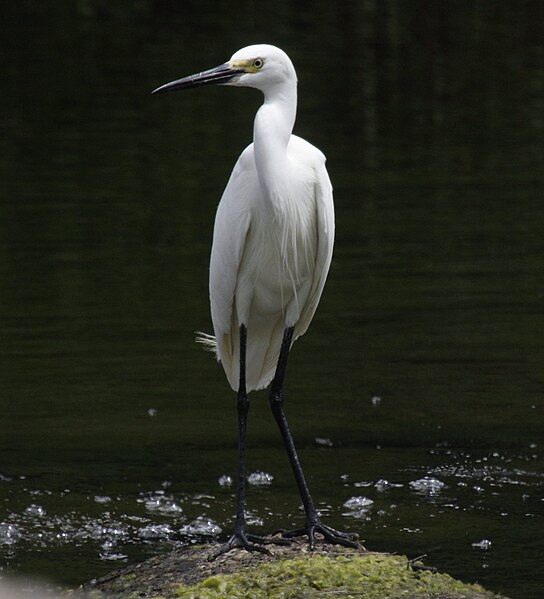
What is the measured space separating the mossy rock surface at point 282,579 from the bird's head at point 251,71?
182cm

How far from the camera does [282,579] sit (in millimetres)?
5047

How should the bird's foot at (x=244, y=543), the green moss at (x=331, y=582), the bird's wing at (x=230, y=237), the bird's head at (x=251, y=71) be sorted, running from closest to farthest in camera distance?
the green moss at (x=331, y=582), the bird's foot at (x=244, y=543), the bird's head at (x=251, y=71), the bird's wing at (x=230, y=237)

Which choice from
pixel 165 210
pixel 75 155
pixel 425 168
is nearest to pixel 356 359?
pixel 165 210

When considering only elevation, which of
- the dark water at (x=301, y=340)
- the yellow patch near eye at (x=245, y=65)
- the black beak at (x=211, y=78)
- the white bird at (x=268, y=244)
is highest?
the yellow patch near eye at (x=245, y=65)

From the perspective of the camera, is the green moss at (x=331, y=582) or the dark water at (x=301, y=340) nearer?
the green moss at (x=331, y=582)

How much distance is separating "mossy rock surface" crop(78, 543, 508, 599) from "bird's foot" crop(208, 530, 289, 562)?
0.08ft

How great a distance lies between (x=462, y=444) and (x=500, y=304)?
2.87 metres

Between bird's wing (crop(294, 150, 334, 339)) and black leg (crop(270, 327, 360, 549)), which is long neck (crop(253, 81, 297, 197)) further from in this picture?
black leg (crop(270, 327, 360, 549))

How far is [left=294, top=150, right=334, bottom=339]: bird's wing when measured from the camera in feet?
18.9

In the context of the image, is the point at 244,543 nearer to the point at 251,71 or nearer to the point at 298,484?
the point at 298,484

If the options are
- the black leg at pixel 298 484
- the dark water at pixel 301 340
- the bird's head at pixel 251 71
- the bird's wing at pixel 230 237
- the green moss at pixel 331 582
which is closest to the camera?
the green moss at pixel 331 582

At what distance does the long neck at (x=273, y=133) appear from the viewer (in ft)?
18.0

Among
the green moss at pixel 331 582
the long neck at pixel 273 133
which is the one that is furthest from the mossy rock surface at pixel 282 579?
the long neck at pixel 273 133

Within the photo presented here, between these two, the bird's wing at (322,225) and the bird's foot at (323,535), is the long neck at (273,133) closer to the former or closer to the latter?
the bird's wing at (322,225)
